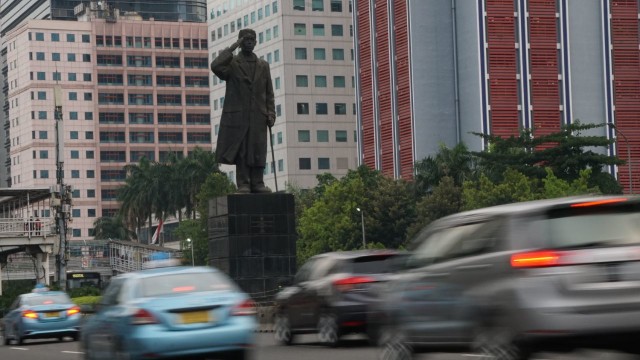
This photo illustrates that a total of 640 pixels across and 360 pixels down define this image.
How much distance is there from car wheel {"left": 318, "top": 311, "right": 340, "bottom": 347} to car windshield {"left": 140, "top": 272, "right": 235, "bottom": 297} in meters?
6.13

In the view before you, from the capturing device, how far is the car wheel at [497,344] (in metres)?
12.7

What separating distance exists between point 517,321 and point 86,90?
6528 inches

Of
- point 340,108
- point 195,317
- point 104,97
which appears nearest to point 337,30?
point 340,108

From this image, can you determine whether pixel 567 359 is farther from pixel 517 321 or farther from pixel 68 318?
pixel 68 318

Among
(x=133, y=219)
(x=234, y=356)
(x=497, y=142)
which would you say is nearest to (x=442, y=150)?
(x=497, y=142)

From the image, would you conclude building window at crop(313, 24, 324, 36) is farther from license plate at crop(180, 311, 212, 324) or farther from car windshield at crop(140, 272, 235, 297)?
license plate at crop(180, 311, 212, 324)

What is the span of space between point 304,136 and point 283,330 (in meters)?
109

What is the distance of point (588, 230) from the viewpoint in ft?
41.7

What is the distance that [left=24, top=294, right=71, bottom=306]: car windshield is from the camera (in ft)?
106

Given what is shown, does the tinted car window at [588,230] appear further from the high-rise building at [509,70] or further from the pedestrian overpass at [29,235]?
the high-rise building at [509,70]

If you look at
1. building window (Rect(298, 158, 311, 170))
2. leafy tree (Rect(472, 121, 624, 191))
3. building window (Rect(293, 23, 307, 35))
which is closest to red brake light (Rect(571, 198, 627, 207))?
leafy tree (Rect(472, 121, 624, 191))

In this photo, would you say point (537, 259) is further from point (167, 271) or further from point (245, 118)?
point (245, 118)

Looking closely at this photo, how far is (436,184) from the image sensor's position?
97.1m

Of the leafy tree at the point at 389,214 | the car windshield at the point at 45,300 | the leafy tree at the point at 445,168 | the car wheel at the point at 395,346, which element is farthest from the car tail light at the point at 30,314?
the leafy tree at the point at 445,168
